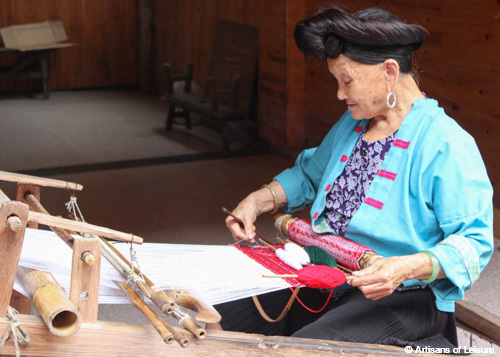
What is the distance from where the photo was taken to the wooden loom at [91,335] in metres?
1.44

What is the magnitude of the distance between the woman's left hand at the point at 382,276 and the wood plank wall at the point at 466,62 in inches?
97.0

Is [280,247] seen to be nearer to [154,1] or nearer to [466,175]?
[466,175]

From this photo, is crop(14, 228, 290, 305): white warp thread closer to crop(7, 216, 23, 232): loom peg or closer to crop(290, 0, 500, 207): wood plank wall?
crop(7, 216, 23, 232): loom peg

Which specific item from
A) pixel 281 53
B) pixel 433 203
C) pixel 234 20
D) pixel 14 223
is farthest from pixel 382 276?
pixel 234 20

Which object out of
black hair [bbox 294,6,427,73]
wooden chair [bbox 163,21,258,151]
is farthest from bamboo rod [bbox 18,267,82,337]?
wooden chair [bbox 163,21,258,151]

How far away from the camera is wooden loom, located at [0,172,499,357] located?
4.73 ft

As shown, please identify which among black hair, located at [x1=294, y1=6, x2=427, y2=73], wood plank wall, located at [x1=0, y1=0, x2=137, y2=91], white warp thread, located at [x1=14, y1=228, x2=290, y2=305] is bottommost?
wood plank wall, located at [x1=0, y1=0, x2=137, y2=91]

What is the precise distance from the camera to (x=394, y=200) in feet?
6.07

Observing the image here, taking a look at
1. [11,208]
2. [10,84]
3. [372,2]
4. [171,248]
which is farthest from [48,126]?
[11,208]

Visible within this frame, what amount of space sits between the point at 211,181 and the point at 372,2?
1.74 meters

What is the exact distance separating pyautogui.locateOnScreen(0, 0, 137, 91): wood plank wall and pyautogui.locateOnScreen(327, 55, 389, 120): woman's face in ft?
24.5

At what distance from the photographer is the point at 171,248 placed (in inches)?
78.5

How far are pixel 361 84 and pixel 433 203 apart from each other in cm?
38

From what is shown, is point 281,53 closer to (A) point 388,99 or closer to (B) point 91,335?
(A) point 388,99
